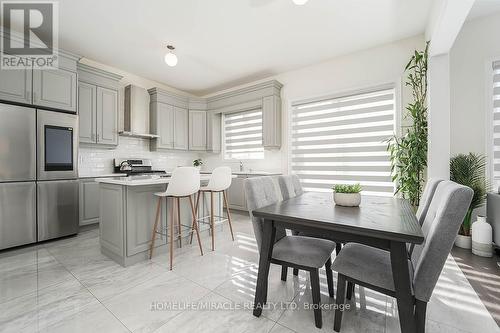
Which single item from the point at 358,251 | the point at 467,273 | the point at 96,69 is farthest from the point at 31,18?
the point at 467,273

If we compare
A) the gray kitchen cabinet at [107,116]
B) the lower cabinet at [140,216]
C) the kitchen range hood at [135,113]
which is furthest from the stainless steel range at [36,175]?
the lower cabinet at [140,216]

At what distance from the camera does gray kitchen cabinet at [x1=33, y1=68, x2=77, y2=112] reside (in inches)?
114

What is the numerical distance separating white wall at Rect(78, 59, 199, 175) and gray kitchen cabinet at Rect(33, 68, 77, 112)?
96 centimetres

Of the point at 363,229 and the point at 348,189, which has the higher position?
the point at 348,189

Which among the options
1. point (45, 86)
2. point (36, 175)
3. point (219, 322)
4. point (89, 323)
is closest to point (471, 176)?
point (219, 322)

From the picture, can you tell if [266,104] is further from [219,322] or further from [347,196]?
[219,322]

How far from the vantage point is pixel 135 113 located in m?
4.38

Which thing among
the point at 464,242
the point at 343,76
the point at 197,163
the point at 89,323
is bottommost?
the point at 89,323

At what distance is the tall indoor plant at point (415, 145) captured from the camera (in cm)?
289

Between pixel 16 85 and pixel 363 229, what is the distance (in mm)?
4135

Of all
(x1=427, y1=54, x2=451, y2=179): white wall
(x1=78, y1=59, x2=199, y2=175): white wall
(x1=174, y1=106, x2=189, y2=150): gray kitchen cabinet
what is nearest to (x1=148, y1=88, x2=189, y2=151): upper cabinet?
(x1=174, y1=106, x2=189, y2=150): gray kitchen cabinet

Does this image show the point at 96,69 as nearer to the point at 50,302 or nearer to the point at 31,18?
the point at 31,18

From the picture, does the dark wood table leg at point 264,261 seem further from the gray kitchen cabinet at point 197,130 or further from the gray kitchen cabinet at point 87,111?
the gray kitchen cabinet at point 197,130

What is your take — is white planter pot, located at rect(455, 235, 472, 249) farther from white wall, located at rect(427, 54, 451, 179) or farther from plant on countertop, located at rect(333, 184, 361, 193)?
→ plant on countertop, located at rect(333, 184, 361, 193)
